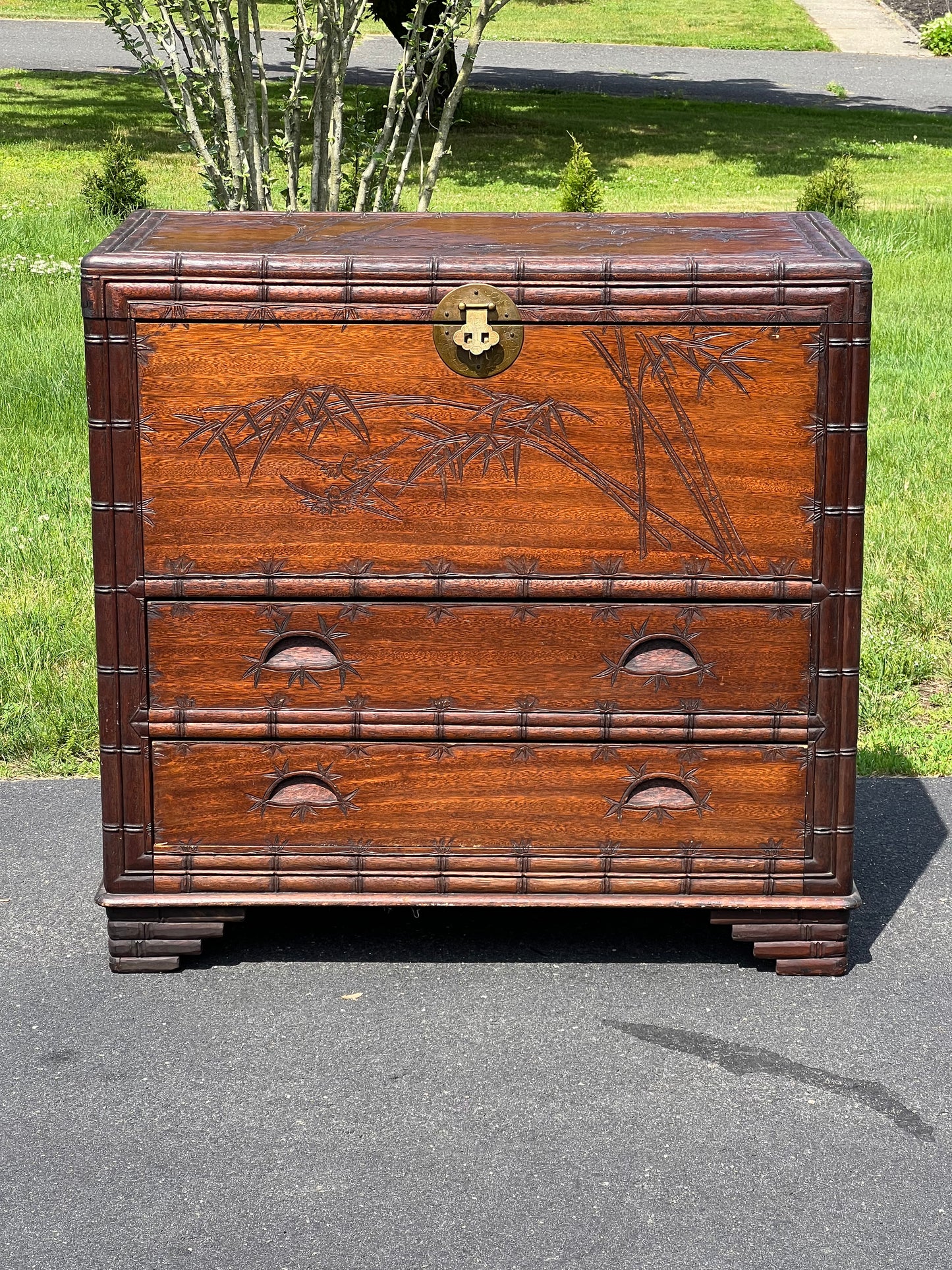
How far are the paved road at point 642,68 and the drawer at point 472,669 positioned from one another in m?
17.0

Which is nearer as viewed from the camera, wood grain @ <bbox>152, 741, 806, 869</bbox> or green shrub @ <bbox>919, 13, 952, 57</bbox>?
wood grain @ <bbox>152, 741, 806, 869</bbox>

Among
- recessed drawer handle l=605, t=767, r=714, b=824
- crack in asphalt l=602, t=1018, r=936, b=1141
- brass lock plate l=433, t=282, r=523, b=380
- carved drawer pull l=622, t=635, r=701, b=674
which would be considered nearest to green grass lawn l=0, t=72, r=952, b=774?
recessed drawer handle l=605, t=767, r=714, b=824

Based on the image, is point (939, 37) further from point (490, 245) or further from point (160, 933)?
point (160, 933)

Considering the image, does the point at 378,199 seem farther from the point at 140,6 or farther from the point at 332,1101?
the point at 332,1101

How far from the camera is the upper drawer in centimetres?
312

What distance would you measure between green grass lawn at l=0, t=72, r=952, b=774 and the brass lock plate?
2018 mm

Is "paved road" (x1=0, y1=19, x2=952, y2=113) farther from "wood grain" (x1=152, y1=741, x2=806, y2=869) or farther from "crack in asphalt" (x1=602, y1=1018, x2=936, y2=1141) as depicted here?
"crack in asphalt" (x1=602, y1=1018, x2=936, y2=1141)

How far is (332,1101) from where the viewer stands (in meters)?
2.96

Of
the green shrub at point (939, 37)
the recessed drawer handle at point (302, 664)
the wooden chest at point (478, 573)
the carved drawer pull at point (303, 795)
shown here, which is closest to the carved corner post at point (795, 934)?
the wooden chest at point (478, 573)

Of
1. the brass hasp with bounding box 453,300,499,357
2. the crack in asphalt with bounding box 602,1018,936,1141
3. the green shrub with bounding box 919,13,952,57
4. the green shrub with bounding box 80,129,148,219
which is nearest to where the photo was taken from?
the crack in asphalt with bounding box 602,1018,936,1141

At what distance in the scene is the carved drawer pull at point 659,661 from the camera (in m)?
3.27

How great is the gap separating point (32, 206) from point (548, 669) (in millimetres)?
9798

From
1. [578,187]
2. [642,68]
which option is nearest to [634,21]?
[642,68]

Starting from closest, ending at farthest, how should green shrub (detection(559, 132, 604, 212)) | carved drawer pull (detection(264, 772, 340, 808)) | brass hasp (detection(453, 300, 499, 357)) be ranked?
brass hasp (detection(453, 300, 499, 357))
carved drawer pull (detection(264, 772, 340, 808))
green shrub (detection(559, 132, 604, 212))
